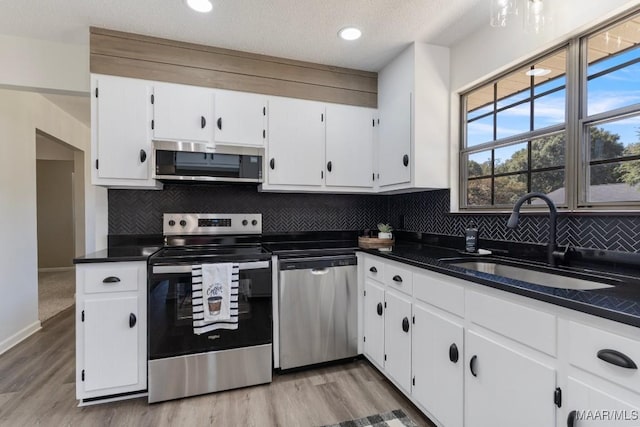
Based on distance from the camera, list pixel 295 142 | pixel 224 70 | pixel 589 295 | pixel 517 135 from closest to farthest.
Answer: pixel 589 295
pixel 517 135
pixel 224 70
pixel 295 142

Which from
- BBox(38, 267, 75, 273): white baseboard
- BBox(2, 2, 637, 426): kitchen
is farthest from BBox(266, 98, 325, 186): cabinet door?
BBox(38, 267, 75, 273): white baseboard

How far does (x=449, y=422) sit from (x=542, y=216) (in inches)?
48.7

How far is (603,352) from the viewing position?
0.88 meters

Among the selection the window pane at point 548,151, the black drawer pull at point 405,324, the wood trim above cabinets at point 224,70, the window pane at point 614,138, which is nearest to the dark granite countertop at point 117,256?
the wood trim above cabinets at point 224,70

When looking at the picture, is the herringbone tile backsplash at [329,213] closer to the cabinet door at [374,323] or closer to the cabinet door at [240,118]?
the cabinet door at [240,118]

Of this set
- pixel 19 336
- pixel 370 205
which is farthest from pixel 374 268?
pixel 19 336

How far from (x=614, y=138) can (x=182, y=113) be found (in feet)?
8.73

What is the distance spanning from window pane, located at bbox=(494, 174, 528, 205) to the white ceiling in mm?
1068

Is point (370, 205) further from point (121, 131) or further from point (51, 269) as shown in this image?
point (51, 269)

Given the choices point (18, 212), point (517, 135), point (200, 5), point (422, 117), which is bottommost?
point (18, 212)

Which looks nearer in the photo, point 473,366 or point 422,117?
point 473,366

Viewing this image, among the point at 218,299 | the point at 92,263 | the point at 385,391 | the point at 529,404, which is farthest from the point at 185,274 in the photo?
the point at 529,404

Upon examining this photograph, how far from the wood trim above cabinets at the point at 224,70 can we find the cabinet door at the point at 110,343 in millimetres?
1617

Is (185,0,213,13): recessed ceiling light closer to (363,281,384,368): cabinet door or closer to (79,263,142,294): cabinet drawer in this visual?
(79,263,142,294): cabinet drawer
